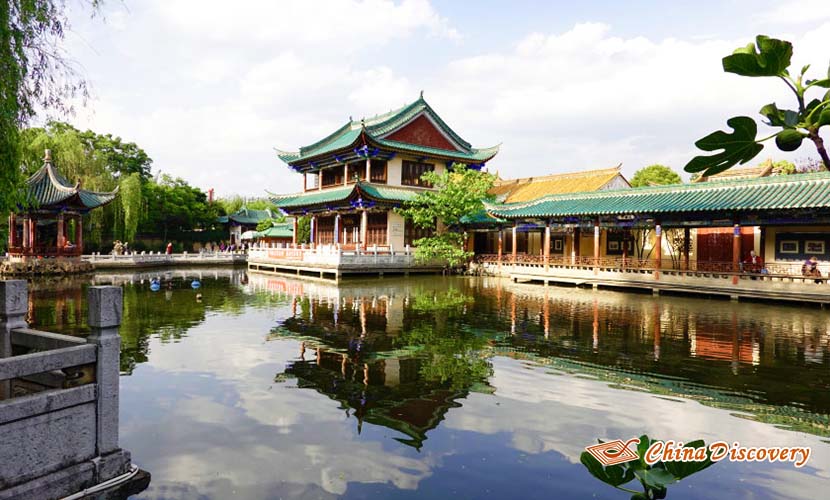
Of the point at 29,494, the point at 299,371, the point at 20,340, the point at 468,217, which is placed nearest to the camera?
the point at 29,494

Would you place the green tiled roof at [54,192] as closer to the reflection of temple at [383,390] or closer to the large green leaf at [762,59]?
the reflection of temple at [383,390]

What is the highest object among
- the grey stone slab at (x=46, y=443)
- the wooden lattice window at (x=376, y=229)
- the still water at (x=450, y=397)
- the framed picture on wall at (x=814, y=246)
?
the wooden lattice window at (x=376, y=229)

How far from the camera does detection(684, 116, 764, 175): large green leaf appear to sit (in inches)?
52.6

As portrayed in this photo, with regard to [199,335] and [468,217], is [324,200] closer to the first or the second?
[468,217]

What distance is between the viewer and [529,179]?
118 feet

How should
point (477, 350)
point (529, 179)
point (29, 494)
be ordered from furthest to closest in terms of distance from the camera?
point (529, 179) → point (477, 350) → point (29, 494)

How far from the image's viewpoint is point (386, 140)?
29.9 m

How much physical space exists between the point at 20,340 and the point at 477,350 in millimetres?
7096

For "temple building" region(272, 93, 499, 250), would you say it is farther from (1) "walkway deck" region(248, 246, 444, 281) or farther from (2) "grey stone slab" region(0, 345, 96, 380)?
(2) "grey stone slab" region(0, 345, 96, 380)

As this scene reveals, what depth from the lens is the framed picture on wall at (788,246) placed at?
2077cm

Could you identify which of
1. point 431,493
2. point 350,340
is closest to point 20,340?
point 431,493

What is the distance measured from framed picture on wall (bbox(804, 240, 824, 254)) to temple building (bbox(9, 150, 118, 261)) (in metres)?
32.6

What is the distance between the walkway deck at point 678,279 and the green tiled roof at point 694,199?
2.24m

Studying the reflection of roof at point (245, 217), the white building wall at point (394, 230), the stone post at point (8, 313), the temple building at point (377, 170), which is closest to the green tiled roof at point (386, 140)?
the temple building at point (377, 170)
